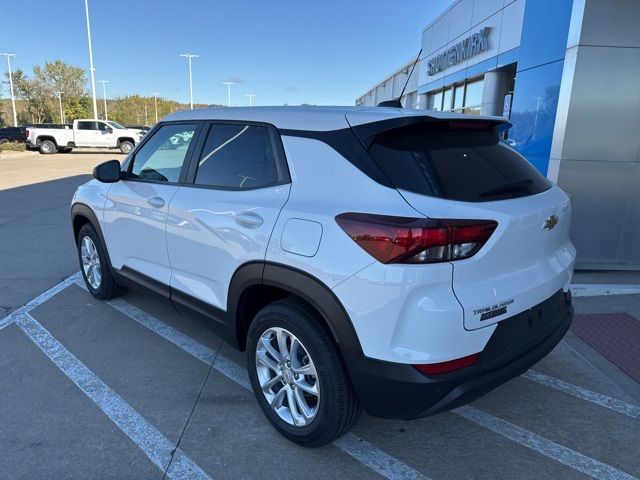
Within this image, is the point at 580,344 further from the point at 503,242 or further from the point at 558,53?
the point at 558,53

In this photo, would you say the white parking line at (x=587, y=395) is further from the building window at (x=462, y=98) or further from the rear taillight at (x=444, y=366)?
the building window at (x=462, y=98)

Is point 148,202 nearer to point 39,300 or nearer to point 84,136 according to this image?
point 39,300

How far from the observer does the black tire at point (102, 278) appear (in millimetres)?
4340

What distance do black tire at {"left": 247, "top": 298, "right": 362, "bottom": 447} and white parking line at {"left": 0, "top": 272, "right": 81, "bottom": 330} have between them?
291cm

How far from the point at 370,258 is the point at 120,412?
1.92m

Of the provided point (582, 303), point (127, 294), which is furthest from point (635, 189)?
point (127, 294)

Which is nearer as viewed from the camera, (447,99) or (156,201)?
(156,201)

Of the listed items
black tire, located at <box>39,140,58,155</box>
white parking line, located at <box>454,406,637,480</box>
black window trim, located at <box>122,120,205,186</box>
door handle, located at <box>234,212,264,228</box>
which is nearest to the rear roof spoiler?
door handle, located at <box>234,212,264,228</box>

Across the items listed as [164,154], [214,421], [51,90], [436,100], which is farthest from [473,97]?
[51,90]

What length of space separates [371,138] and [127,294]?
351 cm

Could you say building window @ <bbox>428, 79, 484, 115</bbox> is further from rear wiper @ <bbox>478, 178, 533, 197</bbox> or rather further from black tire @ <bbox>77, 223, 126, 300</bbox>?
rear wiper @ <bbox>478, 178, 533, 197</bbox>

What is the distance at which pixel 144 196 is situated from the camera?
11.7 ft

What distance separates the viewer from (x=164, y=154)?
3656 millimetres

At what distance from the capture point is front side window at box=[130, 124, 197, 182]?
3.41 metres
